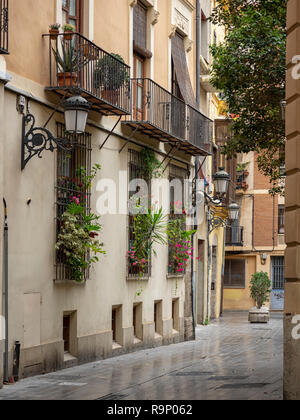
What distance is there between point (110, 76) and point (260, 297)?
60.2 feet

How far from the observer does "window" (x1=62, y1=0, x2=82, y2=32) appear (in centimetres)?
1539

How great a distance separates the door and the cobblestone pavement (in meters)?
23.4

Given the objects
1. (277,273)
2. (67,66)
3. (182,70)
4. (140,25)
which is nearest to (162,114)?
(140,25)

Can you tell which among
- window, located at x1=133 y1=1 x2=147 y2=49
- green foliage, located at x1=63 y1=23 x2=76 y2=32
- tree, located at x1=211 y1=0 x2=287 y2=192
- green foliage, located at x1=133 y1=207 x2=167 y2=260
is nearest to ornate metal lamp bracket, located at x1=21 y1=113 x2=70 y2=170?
green foliage, located at x1=63 y1=23 x2=76 y2=32

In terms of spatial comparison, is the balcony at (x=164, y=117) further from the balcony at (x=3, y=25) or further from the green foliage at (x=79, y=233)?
the balcony at (x=3, y=25)

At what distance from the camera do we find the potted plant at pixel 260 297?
3206cm

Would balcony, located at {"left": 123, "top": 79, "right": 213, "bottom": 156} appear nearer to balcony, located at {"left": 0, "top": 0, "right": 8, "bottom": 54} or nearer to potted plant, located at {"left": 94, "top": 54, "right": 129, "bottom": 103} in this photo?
potted plant, located at {"left": 94, "top": 54, "right": 129, "bottom": 103}

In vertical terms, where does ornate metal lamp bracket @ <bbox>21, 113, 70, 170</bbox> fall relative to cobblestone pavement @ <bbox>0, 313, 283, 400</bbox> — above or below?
above

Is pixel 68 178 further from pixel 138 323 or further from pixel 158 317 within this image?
pixel 158 317

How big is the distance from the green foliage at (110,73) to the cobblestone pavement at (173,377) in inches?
199

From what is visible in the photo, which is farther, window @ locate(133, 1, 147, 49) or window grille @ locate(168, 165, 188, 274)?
window grille @ locate(168, 165, 188, 274)

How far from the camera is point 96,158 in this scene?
16.3 meters
